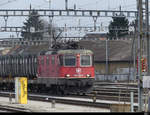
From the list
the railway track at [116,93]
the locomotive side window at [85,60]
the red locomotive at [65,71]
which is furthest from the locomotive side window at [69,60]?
the railway track at [116,93]

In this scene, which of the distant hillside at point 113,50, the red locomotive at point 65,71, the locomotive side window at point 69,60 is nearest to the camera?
the red locomotive at point 65,71

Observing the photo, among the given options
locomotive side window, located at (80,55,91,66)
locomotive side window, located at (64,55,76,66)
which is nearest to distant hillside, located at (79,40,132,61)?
locomotive side window, located at (80,55,91,66)

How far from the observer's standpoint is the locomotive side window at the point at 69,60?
124 feet

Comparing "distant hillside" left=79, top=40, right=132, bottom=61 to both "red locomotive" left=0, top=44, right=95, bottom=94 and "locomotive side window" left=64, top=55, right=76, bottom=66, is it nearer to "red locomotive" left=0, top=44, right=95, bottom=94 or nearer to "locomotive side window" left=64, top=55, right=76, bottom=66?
"red locomotive" left=0, top=44, right=95, bottom=94

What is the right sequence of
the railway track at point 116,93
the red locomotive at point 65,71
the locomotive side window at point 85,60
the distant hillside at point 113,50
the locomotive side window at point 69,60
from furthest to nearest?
the distant hillside at point 113,50, the locomotive side window at point 85,60, the locomotive side window at point 69,60, the red locomotive at point 65,71, the railway track at point 116,93

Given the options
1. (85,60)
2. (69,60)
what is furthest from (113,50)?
(69,60)

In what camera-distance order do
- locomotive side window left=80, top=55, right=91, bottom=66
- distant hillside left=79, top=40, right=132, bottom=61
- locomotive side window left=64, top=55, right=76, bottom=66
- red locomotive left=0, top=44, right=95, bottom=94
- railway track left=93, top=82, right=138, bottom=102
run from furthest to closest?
distant hillside left=79, top=40, right=132, bottom=61, locomotive side window left=80, top=55, right=91, bottom=66, locomotive side window left=64, top=55, right=76, bottom=66, red locomotive left=0, top=44, right=95, bottom=94, railway track left=93, top=82, right=138, bottom=102

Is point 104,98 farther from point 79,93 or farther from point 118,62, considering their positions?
point 118,62

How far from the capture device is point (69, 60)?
3806cm

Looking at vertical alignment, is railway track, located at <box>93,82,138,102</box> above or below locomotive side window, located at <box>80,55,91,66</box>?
below

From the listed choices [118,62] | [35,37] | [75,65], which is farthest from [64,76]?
[35,37]

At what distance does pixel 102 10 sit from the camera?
66875 mm

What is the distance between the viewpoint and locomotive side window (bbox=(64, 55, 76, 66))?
37875mm

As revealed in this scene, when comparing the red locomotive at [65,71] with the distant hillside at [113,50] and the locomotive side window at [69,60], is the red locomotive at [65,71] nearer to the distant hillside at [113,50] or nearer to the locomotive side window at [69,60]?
the locomotive side window at [69,60]
